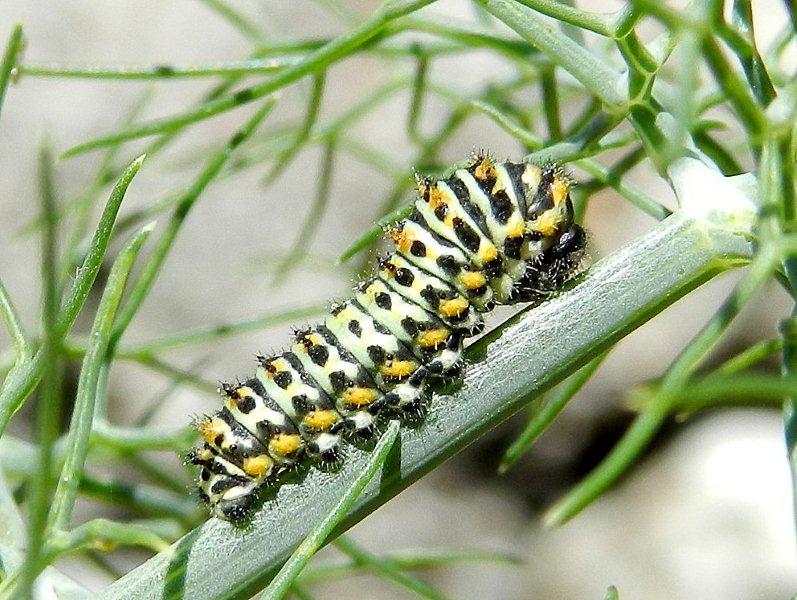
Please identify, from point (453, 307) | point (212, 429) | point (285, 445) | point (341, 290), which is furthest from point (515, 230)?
point (341, 290)

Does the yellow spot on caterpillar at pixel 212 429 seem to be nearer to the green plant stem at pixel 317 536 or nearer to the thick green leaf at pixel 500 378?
the thick green leaf at pixel 500 378

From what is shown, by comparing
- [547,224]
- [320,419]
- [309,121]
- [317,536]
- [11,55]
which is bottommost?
[317,536]

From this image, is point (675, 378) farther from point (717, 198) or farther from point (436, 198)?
point (436, 198)

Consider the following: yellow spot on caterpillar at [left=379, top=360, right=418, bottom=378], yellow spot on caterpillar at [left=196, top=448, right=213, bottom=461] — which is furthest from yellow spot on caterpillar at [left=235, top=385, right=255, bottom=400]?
yellow spot on caterpillar at [left=379, top=360, right=418, bottom=378]

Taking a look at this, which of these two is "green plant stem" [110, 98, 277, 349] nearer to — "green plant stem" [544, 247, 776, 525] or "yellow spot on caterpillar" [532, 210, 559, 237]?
"yellow spot on caterpillar" [532, 210, 559, 237]

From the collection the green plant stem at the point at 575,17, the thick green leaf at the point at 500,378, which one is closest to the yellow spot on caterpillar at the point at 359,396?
the thick green leaf at the point at 500,378

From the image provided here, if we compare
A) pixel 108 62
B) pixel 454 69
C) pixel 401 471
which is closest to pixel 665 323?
pixel 454 69
